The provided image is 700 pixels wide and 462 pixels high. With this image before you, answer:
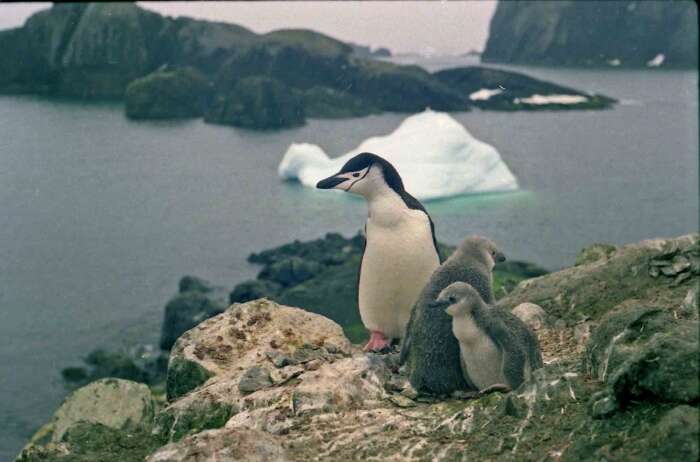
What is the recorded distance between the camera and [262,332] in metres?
5.84

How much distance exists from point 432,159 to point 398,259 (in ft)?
45.8

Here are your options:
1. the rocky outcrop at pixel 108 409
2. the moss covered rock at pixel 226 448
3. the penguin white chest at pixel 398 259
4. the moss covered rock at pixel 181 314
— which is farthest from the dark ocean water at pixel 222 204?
the moss covered rock at pixel 226 448

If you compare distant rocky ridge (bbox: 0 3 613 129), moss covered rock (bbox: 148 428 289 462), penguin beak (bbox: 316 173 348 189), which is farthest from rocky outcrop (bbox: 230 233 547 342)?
moss covered rock (bbox: 148 428 289 462)

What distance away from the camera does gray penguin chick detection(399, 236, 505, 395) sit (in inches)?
175

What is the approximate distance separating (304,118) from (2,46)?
6.90 metres

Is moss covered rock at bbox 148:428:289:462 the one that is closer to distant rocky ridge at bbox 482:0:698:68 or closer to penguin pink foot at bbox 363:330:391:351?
penguin pink foot at bbox 363:330:391:351

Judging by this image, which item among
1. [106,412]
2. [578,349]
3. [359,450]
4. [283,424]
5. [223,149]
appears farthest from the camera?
[223,149]

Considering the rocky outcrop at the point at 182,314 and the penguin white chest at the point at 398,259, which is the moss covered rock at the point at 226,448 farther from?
the rocky outcrop at the point at 182,314

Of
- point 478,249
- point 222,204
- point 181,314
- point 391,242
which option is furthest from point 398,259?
point 222,204

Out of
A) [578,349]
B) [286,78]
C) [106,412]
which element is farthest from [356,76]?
[578,349]

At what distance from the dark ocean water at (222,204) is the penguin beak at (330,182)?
9.45m

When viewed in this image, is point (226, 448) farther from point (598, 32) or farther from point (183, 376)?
point (598, 32)

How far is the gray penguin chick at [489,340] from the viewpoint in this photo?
423 cm

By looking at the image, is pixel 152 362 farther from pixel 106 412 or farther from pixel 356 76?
pixel 106 412
